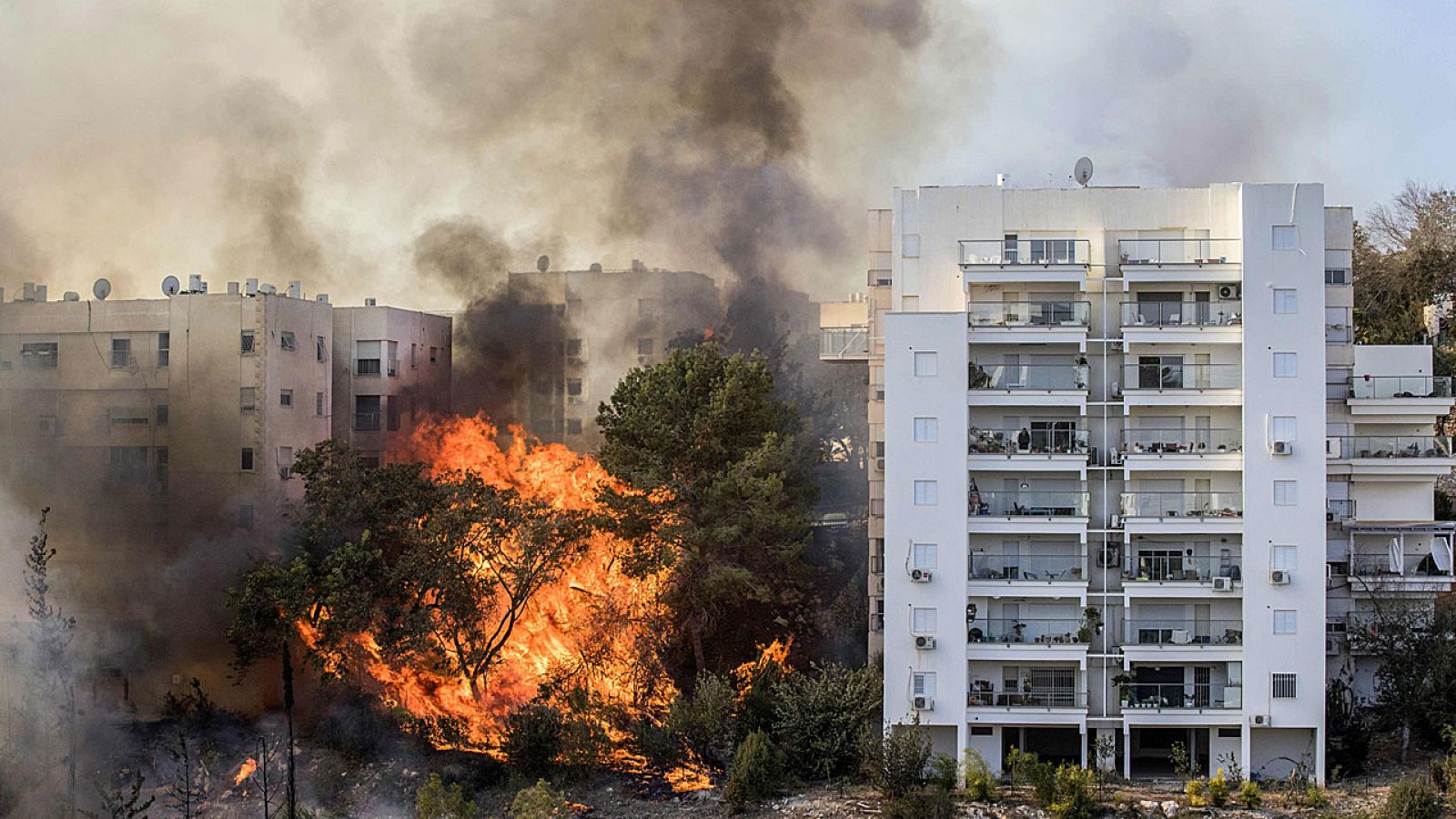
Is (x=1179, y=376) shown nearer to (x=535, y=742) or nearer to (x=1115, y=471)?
(x=1115, y=471)

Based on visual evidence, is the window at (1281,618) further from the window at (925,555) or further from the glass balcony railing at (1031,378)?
the window at (925,555)

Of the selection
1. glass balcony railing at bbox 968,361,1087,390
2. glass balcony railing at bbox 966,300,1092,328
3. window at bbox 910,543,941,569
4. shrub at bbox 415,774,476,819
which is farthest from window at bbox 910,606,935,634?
shrub at bbox 415,774,476,819

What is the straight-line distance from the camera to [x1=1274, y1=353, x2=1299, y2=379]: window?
4559 centimetres

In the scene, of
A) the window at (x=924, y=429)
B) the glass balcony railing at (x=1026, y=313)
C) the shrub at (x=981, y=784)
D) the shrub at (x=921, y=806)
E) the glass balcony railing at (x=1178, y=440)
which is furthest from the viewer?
the glass balcony railing at (x=1026, y=313)

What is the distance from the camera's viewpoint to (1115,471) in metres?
46.8

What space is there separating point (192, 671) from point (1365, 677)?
3554 centimetres

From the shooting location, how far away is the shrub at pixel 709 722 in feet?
151

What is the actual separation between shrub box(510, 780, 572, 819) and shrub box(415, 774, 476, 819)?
4.74ft

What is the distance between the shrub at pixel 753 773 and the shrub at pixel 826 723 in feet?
3.18

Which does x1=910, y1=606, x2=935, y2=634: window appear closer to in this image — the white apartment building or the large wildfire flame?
the white apartment building

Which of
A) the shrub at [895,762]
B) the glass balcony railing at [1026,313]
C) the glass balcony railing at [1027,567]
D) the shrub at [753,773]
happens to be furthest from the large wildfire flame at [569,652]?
the glass balcony railing at [1026,313]

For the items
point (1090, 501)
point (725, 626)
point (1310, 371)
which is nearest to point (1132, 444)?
point (1090, 501)

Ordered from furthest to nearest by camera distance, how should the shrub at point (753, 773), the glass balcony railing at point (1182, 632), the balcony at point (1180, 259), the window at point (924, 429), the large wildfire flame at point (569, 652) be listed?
the large wildfire flame at point (569, 652)
the balcony at point (1180, 259)
the glass balcony railing at point (1182, 632)
the window at point (924, 429)
the shrub at point (753, 773)

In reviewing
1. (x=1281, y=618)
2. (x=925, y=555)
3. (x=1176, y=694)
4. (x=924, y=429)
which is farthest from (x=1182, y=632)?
(x=924, y=429)
